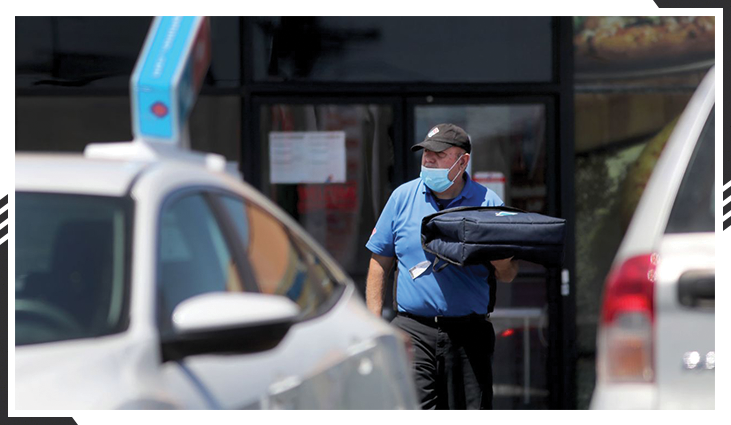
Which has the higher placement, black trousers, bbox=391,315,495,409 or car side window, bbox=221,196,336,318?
car side window, bbox=221,196,336,318

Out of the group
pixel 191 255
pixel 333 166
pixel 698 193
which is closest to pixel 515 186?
pixel 333 166

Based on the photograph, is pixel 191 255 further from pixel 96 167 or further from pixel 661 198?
pixel 661 198

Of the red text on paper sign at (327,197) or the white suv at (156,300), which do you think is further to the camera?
the red text on paper sign at (327,197)

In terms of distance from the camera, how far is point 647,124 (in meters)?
5.49

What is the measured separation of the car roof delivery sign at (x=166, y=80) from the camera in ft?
14.2

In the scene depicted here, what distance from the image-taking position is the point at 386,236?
169 inches

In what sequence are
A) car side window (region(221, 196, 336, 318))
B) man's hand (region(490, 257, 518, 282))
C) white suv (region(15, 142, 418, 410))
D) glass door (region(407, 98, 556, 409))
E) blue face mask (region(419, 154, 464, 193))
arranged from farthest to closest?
glass door (region(407, 98, 556, 409)) < blue face mask (region(419, 154, 464, 193)) < man's hand (region(490, 257, 518, 282)) < car side window (region(221, 196, 336, 318)) < white suv (region(15, 142, 418, 410))

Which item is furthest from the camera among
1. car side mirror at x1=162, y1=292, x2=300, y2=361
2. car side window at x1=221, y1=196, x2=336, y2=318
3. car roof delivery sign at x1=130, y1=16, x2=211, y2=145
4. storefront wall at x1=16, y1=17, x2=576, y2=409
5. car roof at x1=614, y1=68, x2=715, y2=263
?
storefront wall at x1=16, y1=17, x2=576, y2=409

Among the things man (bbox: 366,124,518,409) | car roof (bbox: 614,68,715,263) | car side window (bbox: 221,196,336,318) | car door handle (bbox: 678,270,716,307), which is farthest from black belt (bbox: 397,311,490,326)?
car door handle (bbox: 678,270,716,307)

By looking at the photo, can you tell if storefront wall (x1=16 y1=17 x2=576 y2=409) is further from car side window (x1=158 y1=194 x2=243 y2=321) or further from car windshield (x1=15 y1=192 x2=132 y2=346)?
car windshield (x1=15 y1=192 x2=132 y2=346)

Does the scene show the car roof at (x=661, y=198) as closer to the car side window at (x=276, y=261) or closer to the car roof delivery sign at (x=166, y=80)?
the car side window at (x=276, y=261)

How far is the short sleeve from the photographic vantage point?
4.27 meters

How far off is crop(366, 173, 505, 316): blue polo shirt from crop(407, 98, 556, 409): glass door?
4.08 ft

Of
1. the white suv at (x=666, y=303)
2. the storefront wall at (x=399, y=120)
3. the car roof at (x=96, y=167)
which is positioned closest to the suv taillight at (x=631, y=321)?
the white suv at (x=666, y=303)
